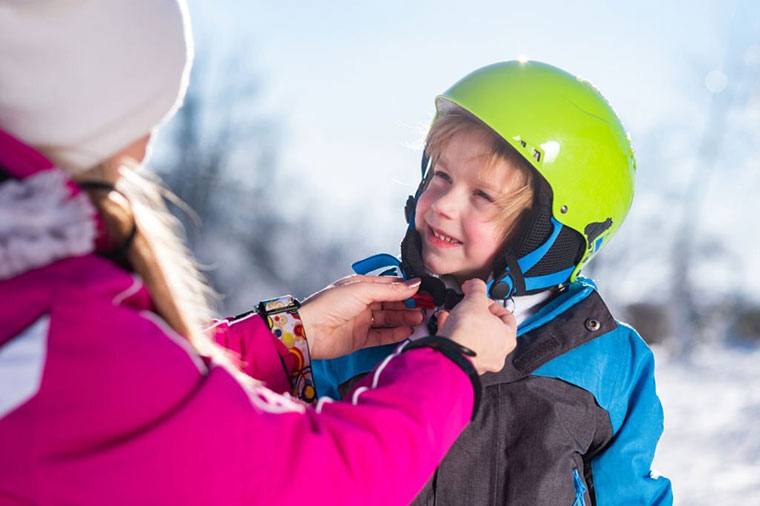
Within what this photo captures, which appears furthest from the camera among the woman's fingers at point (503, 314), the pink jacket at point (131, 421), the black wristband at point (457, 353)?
the woman's fingers at point (503, 314)

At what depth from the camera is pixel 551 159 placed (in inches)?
96.8

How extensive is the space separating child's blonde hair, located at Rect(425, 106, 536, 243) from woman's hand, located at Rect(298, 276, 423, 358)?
1.40ft

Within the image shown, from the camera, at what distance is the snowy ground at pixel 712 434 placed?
19.8ft

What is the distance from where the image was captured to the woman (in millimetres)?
1016

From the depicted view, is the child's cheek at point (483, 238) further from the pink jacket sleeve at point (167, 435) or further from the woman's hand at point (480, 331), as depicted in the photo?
the pink jacket sleeve at point (167, 435)

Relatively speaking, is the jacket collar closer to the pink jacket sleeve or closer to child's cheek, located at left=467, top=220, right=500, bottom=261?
the pink jacket sleeve

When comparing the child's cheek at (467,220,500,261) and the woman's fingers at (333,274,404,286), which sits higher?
the child's cheek at (467,220,500,261)

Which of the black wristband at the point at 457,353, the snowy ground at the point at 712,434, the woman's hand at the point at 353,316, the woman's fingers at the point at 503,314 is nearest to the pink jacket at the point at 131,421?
the black wristband at the point at 457,353

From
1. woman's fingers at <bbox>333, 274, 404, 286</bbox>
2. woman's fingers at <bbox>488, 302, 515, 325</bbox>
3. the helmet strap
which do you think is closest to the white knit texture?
woman's fingers at <bbox>488, 302, 515, 325</bbox>

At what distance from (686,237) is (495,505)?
17266 millimetres

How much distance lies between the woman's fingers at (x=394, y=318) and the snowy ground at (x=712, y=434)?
443 cm

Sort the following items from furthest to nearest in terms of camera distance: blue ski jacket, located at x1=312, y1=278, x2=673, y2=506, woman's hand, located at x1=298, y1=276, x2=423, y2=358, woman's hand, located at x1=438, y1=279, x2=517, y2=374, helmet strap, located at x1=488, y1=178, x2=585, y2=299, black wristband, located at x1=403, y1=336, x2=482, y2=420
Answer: helmet strap, located at x1=488, y1=178, x2=585, y2=299 < woman's hand, located at x1=298, y1=276, x2=423, y2=358 < blue ski jacket, located at x1=312, y1=278, x2=673, y2=506 < woman's hand, located at x1=438, y1=279, x2=517, y2=374 < black wristband, located at x1=403, y1=336, x2=482, y2=420

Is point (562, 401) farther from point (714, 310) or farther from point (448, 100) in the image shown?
point (714, 310)

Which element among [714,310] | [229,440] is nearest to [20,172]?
[229,440]
